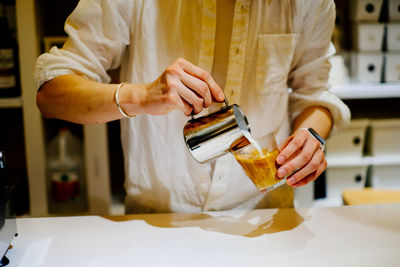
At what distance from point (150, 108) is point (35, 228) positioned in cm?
38

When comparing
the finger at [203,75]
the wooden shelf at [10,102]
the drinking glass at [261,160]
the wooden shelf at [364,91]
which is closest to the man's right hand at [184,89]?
the finger at [203,75]

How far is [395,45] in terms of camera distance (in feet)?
6.31

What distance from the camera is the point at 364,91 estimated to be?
1818 millimetres

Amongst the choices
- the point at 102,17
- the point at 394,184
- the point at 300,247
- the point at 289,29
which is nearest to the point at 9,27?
the point at 102,17

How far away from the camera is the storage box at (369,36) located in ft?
6.25

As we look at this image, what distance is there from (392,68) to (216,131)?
1607mm

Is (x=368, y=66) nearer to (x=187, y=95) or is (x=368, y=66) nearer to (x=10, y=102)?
(x=187, y=95)

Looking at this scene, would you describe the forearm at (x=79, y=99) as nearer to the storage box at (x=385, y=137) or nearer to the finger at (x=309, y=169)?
the finger at (x=309, y=169)

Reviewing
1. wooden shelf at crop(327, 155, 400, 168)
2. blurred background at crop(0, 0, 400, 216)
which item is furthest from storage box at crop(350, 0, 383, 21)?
wooden shelf at crop(327, 155, 400, 168)

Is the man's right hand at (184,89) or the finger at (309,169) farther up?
the man's right hand at (184,89)

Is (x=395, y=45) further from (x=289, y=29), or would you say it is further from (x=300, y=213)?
(x=300, y=213)

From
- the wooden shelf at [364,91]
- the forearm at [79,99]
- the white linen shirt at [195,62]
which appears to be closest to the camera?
the forearm at [79,99]

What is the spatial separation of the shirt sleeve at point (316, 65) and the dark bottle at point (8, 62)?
1111mm

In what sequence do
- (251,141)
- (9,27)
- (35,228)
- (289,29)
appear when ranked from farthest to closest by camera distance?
(9,27) < (289,29) < (35,228) < (251,141)
